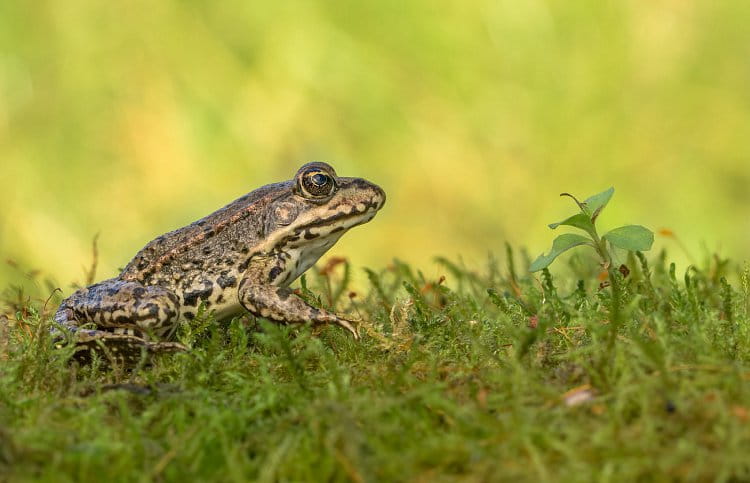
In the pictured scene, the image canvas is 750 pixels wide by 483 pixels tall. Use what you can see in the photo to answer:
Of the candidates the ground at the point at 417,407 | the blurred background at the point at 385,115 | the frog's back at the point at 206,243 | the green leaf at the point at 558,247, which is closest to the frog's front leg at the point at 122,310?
the frog's back at the point at 206,243

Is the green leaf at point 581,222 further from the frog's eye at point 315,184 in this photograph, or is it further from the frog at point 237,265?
the frog's eye at point 315,184

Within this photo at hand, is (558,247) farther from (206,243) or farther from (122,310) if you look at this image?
(122,310)

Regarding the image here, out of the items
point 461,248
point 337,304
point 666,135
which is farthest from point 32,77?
point 666,135

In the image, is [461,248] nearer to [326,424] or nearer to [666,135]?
[666,135]

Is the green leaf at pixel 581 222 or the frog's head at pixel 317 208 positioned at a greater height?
the frog's head at pixel 317 208

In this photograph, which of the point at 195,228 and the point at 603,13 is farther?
the point at 603,13

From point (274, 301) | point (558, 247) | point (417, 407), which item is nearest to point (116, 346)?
point (274, 301)
